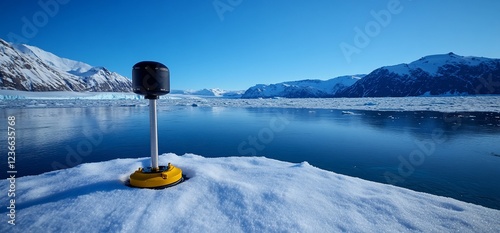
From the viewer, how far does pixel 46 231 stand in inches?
41.6

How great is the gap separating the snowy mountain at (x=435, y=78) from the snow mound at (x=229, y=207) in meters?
129

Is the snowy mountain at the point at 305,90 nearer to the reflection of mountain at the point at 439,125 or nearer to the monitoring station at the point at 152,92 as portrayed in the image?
the reflection of mountain at the point at 439,125

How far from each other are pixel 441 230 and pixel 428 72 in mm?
156588

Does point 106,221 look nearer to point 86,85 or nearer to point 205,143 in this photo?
point 205,143

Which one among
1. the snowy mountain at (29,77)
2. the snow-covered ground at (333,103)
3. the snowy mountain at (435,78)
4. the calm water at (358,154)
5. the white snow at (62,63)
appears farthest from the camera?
the white snow at (62,63)

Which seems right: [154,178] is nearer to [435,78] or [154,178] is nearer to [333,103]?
[333,103]

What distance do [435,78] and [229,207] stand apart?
150 meters

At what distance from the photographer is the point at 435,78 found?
113750 millimetres

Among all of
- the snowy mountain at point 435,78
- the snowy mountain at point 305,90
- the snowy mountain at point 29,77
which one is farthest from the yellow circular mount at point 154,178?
the snowy mountain at point 305,90

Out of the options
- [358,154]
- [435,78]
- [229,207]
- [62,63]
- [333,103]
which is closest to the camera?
[229,207]

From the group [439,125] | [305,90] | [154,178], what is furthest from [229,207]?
[305,90]

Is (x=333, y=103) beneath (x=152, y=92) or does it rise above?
beneath

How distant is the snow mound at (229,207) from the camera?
1.17m

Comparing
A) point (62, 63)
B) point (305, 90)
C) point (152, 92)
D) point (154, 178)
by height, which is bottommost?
point (154, 178)
